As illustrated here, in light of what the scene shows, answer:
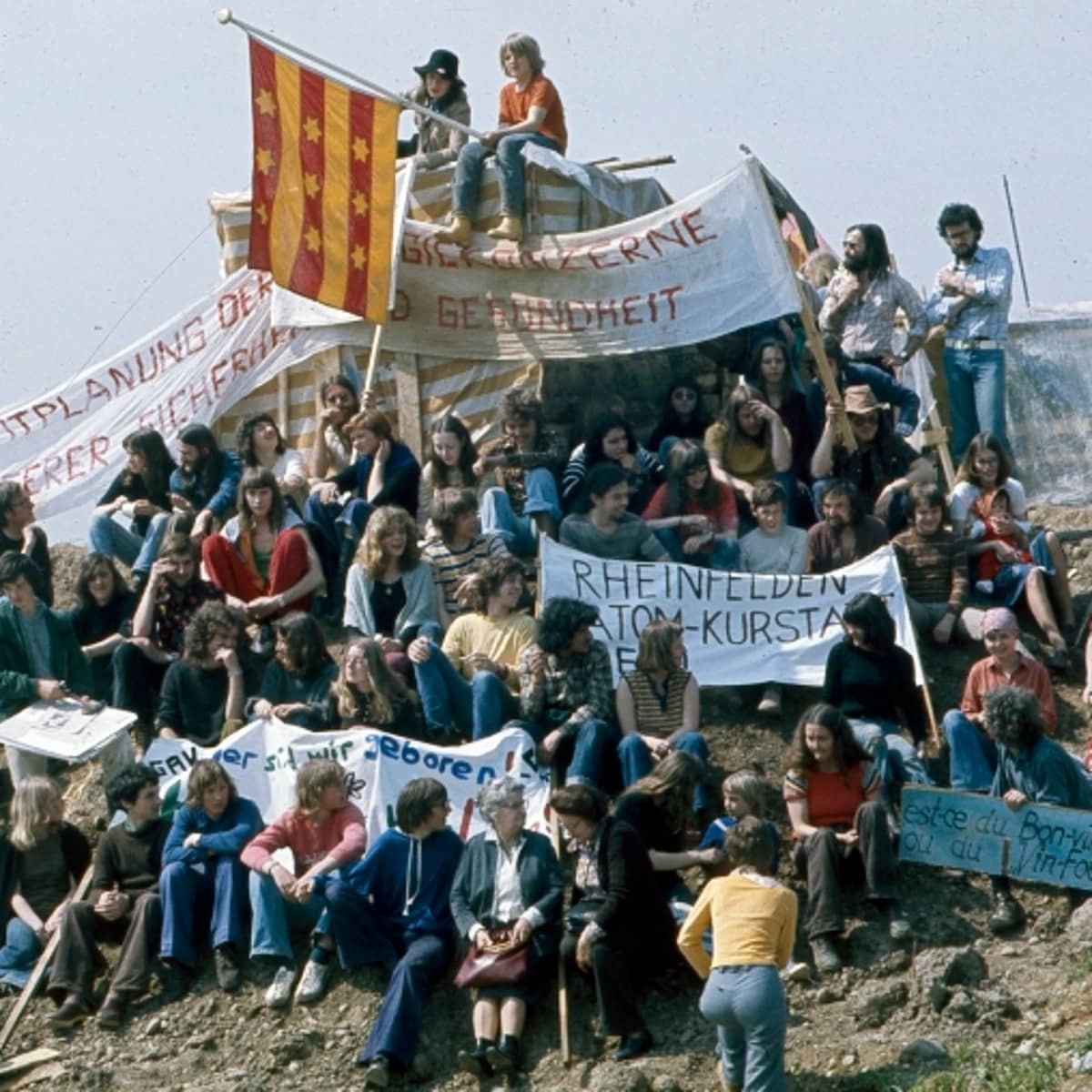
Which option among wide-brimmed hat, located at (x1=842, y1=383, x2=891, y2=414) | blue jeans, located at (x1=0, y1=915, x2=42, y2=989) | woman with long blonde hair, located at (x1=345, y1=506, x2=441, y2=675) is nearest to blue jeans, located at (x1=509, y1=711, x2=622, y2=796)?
woman with long blonde hair, located at (x1=345, y1=506, x2=441, y2=675)

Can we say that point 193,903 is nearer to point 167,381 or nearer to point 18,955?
point 18,955

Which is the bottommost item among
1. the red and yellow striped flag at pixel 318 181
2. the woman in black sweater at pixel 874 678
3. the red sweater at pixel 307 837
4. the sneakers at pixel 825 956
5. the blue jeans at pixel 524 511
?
the sneakers at pixel 825 956

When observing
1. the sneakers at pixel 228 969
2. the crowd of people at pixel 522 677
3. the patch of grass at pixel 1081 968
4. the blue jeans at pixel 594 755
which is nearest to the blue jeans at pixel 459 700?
the crowd of people at pixel 522 677

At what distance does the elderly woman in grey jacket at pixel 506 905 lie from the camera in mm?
14281

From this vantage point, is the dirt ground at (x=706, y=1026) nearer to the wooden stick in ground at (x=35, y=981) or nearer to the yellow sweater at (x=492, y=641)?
the wooden stick in ground at (x=35, y=981)

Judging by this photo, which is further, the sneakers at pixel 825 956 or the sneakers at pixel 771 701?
the sneakers at pixel 771 701

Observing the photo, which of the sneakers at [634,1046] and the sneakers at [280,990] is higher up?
the sneakers at [280,990]

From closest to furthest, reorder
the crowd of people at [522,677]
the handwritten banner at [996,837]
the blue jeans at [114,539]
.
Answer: the crowd of people at [522,677], the handwritten banner at [996,837], the blue jeans at [114,539]

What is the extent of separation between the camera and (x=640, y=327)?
20031 millimetres

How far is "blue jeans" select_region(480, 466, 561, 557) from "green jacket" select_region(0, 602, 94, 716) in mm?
2621

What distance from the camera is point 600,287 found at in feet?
66.3

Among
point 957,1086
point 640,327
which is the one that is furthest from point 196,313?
point 957,1086

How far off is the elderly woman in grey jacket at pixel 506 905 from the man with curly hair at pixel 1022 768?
2.37m

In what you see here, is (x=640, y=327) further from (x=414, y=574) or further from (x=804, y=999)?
(x=804, y=999)
